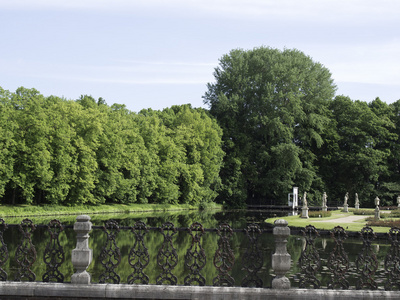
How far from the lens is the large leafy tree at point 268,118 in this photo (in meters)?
72.9

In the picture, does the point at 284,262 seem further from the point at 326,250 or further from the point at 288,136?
the point at 288,136

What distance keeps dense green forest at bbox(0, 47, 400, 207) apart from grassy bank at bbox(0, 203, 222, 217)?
128cm

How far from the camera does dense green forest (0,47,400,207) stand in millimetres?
65562

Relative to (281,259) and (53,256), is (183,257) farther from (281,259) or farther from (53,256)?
(281,259)

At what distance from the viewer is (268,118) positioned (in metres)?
72.8

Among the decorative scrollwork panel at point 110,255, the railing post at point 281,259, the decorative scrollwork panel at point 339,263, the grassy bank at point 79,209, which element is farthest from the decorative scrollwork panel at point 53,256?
the grassy bank at point 79,209

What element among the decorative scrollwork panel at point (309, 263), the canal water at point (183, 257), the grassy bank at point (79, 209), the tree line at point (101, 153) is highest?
the tree line at point (101, 153)

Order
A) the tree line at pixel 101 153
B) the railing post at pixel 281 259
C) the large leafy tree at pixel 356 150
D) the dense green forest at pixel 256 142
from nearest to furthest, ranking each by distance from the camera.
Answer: the railing post at pixel 281 259
the tree line at pixel 101 153
the dense green forest at pixel 256 142
the large leafy tree at pixel 356 150

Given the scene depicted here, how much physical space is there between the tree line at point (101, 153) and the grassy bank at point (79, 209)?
98 centimetres

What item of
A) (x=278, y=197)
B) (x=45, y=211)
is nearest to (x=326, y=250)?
(x=45, y=211)

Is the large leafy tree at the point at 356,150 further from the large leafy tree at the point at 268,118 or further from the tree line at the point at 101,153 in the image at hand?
the tree line at the point at 101,153

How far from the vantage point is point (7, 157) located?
47844 mm

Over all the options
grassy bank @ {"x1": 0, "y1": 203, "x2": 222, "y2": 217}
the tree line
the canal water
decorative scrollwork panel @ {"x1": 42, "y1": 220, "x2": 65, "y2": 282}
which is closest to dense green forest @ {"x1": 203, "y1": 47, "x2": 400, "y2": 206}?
the tree line

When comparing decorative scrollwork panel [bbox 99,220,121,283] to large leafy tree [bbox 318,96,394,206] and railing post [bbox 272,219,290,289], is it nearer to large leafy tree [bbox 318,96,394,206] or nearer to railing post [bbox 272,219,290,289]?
railing post [bbox 272,219,290,289]
